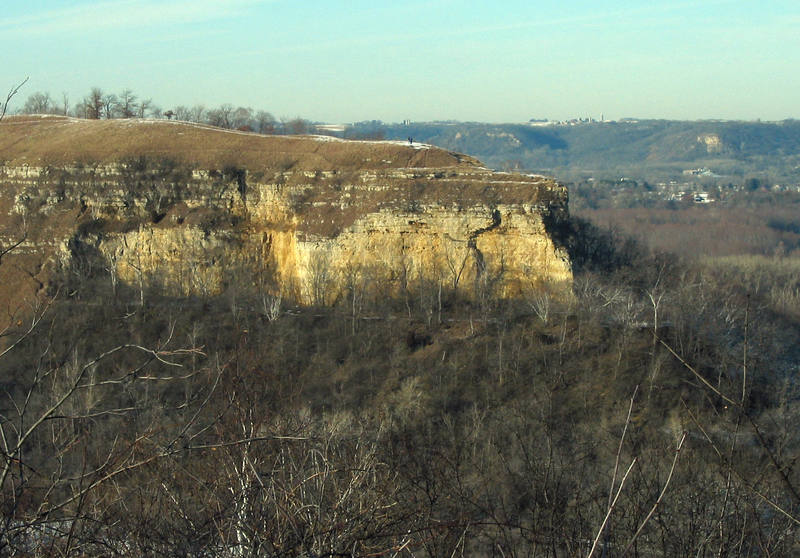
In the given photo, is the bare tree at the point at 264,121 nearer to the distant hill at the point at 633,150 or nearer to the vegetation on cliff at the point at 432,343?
the vegetation on cliff at the point at 432,343

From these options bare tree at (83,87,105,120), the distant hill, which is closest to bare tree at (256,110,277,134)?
bare tree at (83,87,105,120)

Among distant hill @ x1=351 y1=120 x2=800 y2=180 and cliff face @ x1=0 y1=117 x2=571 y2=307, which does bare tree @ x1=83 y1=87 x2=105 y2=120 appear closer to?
cliff face @ x1=0 y1=117 x2=571 y2=307

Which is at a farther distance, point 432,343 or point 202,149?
point 202,149

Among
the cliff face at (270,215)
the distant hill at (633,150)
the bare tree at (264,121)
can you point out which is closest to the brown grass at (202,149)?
the cliff face at (270,215)

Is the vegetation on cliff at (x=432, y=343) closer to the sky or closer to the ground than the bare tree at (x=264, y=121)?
closer to the ground

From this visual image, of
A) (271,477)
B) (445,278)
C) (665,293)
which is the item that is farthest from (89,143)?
(271,477)

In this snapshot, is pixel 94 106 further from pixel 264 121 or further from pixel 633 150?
pixel 633 150

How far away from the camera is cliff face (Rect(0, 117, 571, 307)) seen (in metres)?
30.5

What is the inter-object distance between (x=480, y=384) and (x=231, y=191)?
49.2 ft

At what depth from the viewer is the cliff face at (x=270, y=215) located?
30.5 meters

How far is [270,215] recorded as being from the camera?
34156 millimetres

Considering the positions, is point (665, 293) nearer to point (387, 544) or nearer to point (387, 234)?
point (387, 234)

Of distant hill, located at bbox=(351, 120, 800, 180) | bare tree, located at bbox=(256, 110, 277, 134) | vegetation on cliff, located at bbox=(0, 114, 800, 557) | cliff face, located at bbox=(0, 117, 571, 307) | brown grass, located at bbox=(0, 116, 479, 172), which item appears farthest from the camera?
distant hill, located at bbox=(351, 120, 800, 180)

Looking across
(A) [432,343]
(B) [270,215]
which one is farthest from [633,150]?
(A) [432,343]
